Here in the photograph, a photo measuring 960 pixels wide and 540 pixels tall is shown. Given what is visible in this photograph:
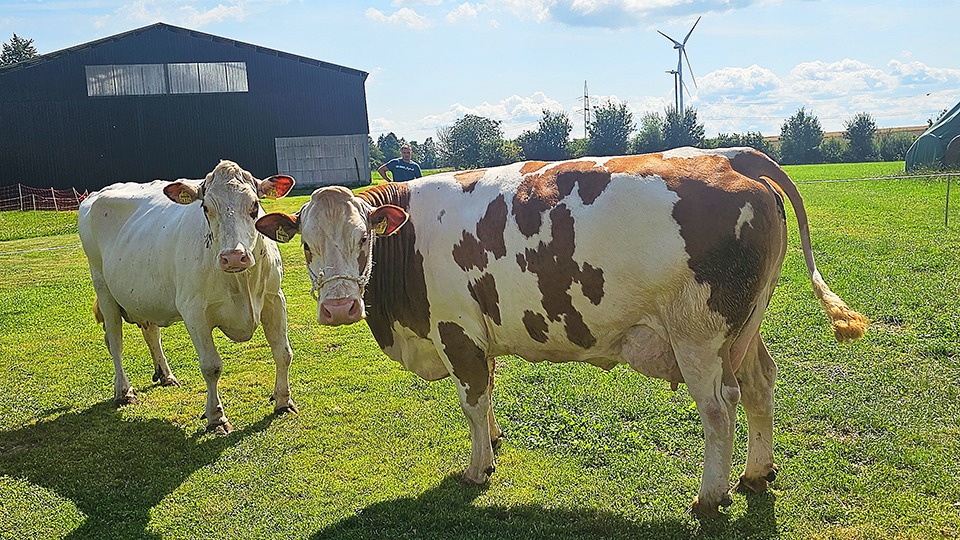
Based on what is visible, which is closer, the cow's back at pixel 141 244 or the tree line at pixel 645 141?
the cow's back at pixel 141 244

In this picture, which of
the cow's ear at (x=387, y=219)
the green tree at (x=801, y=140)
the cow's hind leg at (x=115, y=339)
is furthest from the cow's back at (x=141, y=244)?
the green tree at (x=801, y=140)

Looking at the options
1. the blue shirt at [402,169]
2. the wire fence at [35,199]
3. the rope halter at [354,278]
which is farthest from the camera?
the wire fence at [35,199]

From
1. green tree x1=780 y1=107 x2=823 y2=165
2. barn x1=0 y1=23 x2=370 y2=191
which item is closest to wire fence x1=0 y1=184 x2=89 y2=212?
barn x1=0 y1=23 x2=370 y2=191

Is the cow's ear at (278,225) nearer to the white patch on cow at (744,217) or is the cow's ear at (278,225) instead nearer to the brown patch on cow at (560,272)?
the brown patch on cow at (560,272)

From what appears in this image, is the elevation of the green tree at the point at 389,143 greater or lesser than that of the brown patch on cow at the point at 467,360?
greater

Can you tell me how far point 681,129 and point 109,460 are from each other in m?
72.4

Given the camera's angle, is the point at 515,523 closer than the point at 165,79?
Yes

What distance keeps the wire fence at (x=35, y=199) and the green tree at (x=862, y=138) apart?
243 feet

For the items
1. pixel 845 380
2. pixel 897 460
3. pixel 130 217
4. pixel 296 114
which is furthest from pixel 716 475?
pixel 296 114

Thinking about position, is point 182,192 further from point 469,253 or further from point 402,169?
point 402,169

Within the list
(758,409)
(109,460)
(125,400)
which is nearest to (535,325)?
(758,409)

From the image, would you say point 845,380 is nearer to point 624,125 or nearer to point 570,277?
point 570,277

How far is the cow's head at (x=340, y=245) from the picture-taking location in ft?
16.3

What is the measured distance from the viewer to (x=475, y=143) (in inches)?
2753
